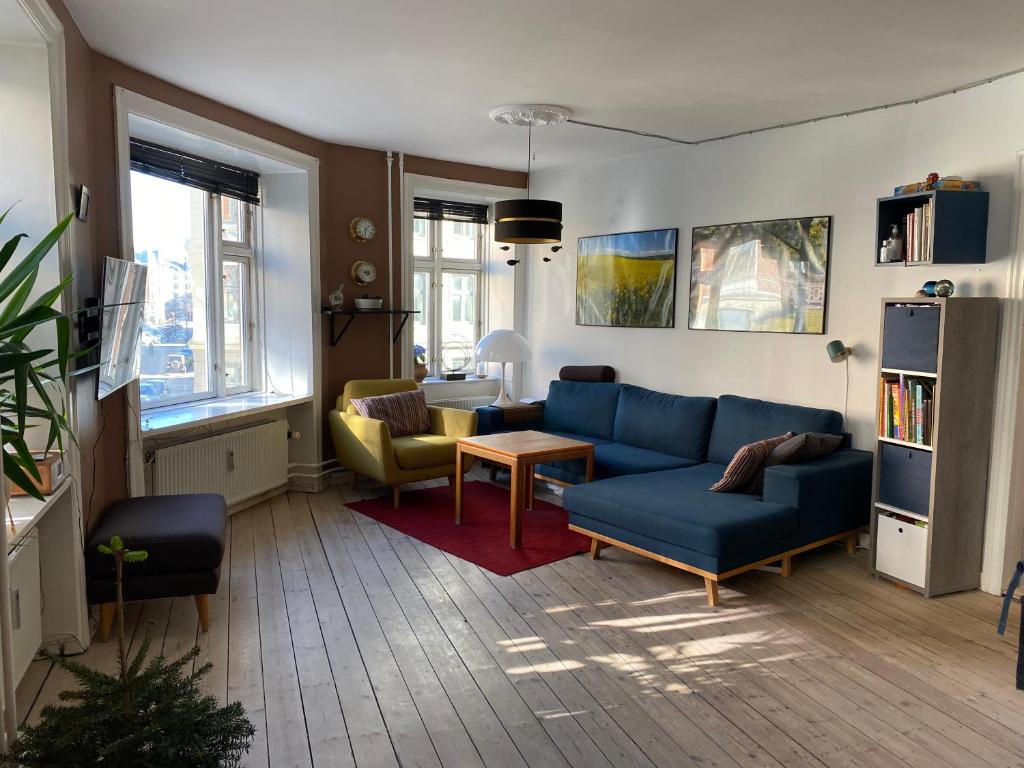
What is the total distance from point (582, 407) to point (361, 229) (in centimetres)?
219

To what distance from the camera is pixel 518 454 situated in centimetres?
452

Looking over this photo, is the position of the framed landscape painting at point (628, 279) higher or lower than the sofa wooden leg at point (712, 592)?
higher

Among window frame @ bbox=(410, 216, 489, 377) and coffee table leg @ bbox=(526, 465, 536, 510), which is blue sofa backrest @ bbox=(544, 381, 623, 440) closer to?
coffee table leg @ bbox=(526, 465, 536, 510)

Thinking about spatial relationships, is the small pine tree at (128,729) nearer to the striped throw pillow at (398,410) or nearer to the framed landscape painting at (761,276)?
the striped throw pillow at (398,410)

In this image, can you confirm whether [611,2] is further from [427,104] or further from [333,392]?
[333,392]

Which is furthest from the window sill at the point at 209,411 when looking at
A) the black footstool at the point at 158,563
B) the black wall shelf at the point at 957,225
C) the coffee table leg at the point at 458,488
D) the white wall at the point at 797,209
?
the black wall shelf at the point at 957,225

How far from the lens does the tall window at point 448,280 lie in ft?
22.3

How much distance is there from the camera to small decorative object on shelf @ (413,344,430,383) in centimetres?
649

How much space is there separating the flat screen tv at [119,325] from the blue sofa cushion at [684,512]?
2.37 meters

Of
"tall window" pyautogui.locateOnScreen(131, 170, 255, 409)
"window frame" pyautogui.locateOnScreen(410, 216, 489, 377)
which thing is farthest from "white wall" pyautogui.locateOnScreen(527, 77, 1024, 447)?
"tall window" pyautogui.locateOnScreen(131, 170, 255, 409)

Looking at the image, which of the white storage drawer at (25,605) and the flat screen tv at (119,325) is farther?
the flat screen tv at (119,325)

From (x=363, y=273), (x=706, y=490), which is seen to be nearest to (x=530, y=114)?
(x=363, y=273)

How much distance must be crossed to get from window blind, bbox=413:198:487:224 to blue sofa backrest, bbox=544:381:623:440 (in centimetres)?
179

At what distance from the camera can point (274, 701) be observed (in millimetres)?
2824
